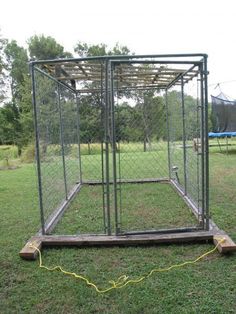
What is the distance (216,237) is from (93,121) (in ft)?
11.7

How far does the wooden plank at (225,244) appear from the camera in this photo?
9.33 feet

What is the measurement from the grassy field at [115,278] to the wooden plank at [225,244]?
0.07 metres

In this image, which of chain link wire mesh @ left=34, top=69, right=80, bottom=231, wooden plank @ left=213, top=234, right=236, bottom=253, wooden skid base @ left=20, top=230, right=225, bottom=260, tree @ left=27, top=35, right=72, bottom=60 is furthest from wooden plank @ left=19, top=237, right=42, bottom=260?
tree @ left=27, top=35, right=72, bottom=60

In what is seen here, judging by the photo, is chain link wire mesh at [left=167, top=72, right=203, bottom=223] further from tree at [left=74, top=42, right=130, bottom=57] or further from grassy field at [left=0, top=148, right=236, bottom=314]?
tree at [left=74, top=42, right=130, bottom=57]

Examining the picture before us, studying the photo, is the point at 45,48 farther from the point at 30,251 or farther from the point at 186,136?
the point at 30,251

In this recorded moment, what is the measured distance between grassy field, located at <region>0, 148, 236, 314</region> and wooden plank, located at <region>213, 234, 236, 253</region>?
0.22ft

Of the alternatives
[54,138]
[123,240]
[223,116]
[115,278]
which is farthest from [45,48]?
[115,278]

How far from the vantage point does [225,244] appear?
289 centimetres

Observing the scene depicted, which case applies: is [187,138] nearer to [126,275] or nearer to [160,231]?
[160,231]

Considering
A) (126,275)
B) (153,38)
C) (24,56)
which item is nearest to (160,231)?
(126,275)

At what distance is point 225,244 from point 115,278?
100cm

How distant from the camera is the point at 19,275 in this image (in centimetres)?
263

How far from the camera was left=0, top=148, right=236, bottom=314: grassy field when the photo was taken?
2154 millimetres

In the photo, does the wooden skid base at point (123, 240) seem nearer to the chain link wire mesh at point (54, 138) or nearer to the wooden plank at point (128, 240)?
the wooden plank at point (128, 240)
